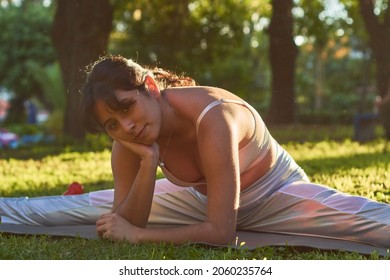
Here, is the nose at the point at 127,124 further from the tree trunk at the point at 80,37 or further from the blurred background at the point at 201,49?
the tree trunk at the point at 80,37

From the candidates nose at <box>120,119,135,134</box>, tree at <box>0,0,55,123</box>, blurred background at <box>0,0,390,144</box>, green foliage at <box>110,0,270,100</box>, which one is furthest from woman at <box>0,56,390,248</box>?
tree at <box>0,0,55,123</box>

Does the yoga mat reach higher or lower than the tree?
lower

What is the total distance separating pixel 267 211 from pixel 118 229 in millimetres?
853

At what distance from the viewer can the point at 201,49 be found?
23406 mm

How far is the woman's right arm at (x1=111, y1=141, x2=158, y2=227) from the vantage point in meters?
3.42

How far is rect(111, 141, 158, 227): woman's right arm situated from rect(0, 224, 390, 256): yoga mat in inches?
13.6

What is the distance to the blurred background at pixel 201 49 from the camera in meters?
11.9

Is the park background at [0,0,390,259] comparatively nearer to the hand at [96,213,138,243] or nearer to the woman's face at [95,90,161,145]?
the hand at [96,213,138,243]

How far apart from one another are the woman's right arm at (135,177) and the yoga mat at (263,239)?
13.6 inches

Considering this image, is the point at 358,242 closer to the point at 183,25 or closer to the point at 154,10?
the point at 154,10

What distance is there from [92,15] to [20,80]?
75.6 ft

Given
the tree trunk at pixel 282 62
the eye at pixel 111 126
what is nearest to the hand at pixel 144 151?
the eye at pixel 111 126
